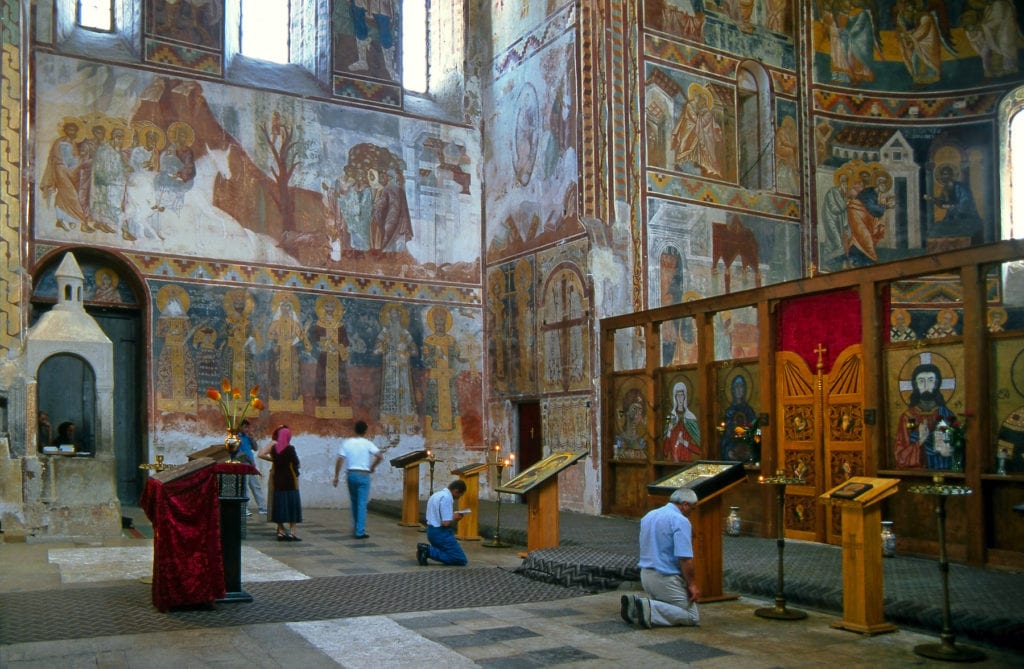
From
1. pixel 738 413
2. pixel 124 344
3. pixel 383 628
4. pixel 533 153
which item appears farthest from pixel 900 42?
pixel 383 628

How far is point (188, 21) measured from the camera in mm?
17891

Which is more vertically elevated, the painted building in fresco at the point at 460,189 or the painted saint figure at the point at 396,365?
the painted building in fresco at the point at 460,189

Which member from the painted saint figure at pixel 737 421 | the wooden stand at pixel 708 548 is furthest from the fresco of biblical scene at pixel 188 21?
the wooden stand at pixel 708 548

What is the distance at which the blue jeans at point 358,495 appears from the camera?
13352 mm

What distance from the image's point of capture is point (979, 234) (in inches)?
780

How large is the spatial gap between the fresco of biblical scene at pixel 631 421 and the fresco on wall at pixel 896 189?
6750mm

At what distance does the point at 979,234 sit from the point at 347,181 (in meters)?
12.8

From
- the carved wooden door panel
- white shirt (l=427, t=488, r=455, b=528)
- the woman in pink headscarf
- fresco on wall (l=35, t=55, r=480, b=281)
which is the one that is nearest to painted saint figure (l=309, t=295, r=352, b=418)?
fresco on wall (l=35, t=55, r=480, b=281)

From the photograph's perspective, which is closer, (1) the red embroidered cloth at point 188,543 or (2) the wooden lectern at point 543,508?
(1) the red embroidered cloth at point 188,543

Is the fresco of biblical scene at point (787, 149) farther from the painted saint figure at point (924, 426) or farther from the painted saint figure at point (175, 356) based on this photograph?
the painted saint figure at point (175, 356)

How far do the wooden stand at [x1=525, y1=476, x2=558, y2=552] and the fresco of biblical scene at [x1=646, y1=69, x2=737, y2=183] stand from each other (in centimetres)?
883

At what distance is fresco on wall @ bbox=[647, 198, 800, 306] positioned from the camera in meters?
18.3

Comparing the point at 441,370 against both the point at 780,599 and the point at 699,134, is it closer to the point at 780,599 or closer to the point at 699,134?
the point at 699,134

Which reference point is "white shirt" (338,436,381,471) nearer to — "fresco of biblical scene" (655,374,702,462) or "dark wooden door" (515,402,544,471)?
"fresco of biblical scene" (655,374,702,462)
